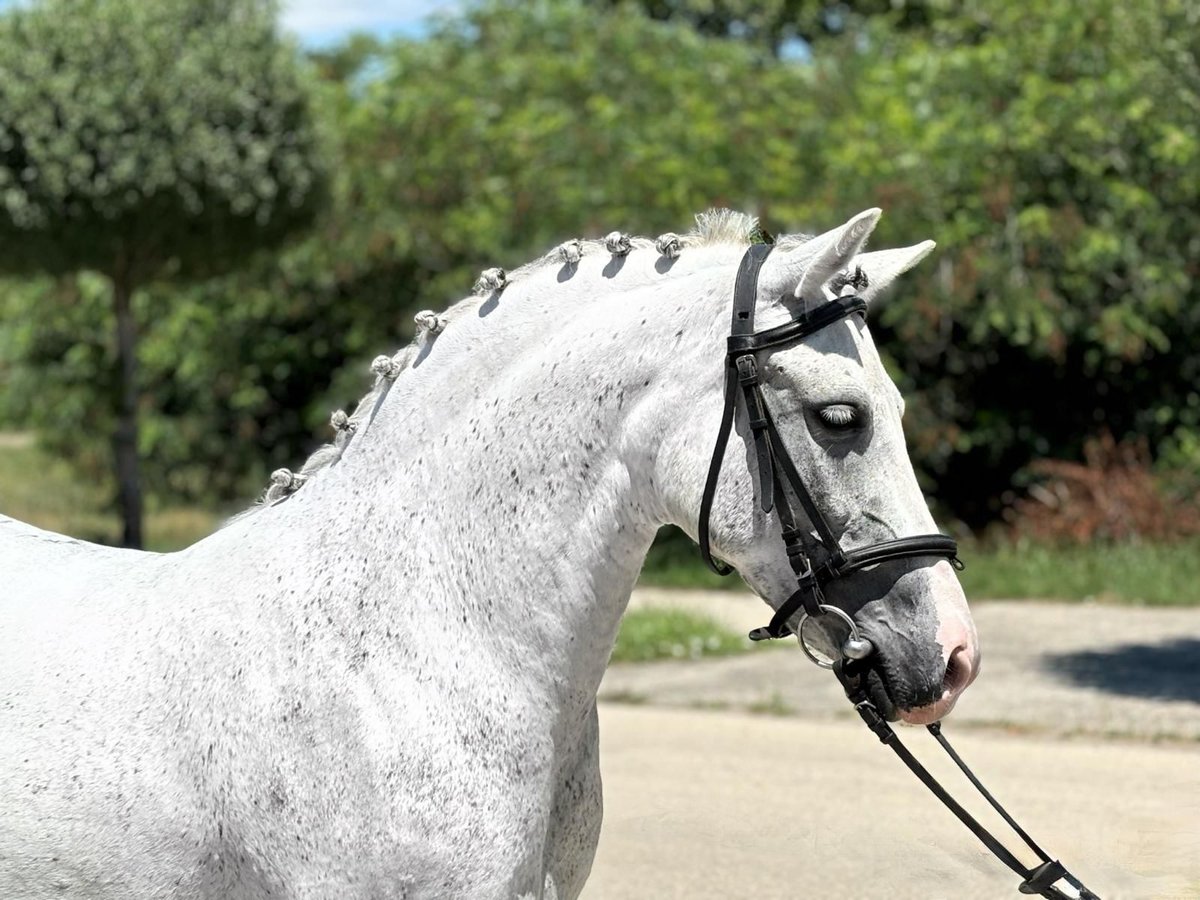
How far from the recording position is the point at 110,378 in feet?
51.8

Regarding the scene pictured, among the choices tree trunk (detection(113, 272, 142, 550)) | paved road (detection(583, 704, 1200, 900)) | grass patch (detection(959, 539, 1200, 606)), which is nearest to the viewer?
paved road (detection(583, 704, 1200, 900))

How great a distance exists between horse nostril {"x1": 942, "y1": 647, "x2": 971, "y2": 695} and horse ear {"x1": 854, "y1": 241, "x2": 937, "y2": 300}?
57 cm

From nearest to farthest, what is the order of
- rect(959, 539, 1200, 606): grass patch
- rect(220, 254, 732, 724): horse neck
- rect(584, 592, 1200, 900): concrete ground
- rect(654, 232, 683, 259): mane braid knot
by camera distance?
1. rect(220, 254, 732, 724): horse neck
2. rect(654, 232, 683, 259): mane braid knot
3. rect(584, 592, 1200, 900): concrete ground
4. rect(959, 539, 1200, 606): grass patch

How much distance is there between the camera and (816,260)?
86.8 inches

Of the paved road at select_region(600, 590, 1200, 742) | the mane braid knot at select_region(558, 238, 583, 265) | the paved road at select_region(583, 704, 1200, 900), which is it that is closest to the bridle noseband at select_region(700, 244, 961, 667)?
the mane braid knot at select_region(558, 238, 583, 265)

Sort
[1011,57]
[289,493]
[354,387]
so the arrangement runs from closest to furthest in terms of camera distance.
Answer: [289,493], [1011,57], [354,387]

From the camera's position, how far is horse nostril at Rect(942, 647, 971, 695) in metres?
2.16

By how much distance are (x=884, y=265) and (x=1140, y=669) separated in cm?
664

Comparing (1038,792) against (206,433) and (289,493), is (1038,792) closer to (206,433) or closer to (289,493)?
(289,493)

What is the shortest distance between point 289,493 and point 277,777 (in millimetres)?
591

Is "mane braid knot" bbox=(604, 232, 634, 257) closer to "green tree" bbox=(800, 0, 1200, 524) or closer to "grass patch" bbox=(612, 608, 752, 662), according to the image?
"grass patch" bbox=(612, 608, 752, 662)

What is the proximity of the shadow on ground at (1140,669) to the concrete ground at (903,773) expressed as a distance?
0.02 meters

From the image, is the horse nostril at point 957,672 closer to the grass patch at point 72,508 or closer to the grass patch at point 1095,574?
the grass patch at point 1095,574

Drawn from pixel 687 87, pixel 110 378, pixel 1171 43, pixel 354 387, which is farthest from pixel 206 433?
pixel 1171 43
